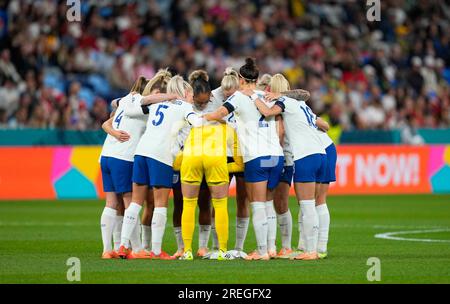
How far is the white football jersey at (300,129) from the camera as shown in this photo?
43.9ft

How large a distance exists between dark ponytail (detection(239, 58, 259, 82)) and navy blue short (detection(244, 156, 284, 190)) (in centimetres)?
107

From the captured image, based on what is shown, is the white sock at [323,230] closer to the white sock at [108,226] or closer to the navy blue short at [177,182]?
the navy blue short at [177,182]

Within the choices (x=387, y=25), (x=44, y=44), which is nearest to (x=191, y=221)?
(x=44, y=44)

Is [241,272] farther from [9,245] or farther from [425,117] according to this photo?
[425,117]

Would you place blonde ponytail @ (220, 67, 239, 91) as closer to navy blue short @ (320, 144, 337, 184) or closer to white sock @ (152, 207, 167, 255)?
navy blue short @ (320, 144, 337, 184)

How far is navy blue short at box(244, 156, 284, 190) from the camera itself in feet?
43.2

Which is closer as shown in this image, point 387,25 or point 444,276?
point 444,276

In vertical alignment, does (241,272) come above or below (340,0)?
below

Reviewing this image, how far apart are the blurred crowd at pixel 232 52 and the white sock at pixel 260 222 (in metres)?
13.6

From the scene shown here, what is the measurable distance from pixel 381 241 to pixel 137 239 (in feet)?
14.0

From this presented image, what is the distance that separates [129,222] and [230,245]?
271 cm

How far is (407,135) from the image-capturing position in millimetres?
28672

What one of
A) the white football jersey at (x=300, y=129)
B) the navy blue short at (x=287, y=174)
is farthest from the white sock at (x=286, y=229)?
the white football jersey at (x=300, y=129)
